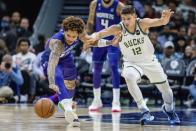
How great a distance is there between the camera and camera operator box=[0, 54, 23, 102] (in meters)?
14.4

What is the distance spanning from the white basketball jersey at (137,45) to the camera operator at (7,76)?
5.82 meters

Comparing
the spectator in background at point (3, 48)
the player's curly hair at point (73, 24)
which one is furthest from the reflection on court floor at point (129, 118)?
the spectator in background at point (3, 48)

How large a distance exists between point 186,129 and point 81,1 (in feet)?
41.1

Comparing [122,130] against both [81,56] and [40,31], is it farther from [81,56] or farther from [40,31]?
[40,31]

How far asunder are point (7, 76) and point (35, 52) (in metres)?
1.70

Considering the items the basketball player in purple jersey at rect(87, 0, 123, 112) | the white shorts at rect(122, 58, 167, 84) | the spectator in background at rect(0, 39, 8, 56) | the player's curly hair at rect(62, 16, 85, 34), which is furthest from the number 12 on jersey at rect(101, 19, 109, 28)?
the spectator in background at rect(0, 39, 8, 56)

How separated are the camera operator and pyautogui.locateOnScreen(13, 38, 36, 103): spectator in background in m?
0.34

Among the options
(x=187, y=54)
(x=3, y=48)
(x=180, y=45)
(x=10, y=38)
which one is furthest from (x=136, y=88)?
(x=10, y=38)

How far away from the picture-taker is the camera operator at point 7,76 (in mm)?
14375

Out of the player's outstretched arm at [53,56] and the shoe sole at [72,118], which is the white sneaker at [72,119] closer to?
the shoe sole at [72,118]

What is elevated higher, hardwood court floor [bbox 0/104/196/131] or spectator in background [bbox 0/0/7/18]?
spectator in background [bbox 0/0/7/18]

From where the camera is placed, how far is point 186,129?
8016 millimetres

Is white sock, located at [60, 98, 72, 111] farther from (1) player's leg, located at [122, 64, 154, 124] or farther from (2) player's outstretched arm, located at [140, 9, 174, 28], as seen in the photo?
(2) player's outstretched arm, located at [140, 9, 174, 28]

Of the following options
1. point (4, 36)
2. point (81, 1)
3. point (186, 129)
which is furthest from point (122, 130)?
point (81, 1)
